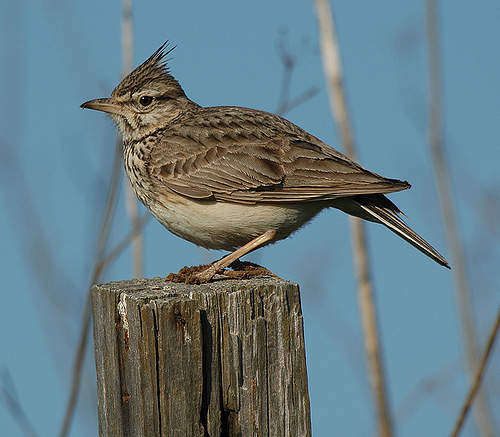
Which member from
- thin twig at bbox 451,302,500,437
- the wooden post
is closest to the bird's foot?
the wooden post

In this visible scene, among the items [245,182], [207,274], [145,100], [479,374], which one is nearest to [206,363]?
[207,274]

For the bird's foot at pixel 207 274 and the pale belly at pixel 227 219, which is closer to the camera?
the bird's foot at pixel 207 274

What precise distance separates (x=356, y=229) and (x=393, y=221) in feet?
4.64

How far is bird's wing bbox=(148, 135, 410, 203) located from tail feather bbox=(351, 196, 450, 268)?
0.73 ft

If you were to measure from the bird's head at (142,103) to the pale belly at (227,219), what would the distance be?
1.10 m

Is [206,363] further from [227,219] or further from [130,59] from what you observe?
[130,59]

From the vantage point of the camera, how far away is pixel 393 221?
487 cm

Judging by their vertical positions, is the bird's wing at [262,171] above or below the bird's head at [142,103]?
below

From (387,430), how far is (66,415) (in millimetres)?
2410

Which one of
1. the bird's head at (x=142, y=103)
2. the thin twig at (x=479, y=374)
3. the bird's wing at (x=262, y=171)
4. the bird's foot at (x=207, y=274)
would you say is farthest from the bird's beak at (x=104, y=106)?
the thin twig at (x=479, y=374)

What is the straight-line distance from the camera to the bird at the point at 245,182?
4.96 meters

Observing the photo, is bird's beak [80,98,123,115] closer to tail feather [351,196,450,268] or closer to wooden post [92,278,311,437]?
tail feather [351,196,450,268]

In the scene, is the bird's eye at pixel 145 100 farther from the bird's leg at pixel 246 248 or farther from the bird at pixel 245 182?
the bird's leg at pixel 246 248

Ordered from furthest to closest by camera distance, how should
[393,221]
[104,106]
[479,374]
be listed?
[104,106] → [393,221] → [479,374]
